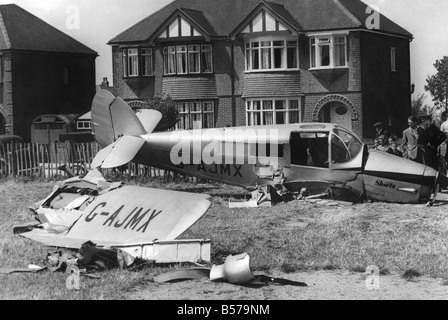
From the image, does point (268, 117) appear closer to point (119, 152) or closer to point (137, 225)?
point (119, 152)

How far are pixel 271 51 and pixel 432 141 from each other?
2232cm

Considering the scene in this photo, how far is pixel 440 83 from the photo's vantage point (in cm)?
4278

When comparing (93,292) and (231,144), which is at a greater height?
(231,144)

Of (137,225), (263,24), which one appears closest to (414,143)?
(137,225)

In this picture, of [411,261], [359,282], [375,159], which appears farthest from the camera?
[375,159]

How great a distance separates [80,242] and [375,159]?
822 centimetres

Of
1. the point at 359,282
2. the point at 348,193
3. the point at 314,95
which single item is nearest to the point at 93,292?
the point at 359,282

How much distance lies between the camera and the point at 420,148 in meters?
18.5

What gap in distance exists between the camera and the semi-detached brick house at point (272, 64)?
39281 millimetres

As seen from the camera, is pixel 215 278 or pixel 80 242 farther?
pixel 80 242

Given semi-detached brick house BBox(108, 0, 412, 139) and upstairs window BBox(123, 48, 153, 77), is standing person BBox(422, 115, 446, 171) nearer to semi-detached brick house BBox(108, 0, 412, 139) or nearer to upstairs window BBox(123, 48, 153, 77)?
semi-detached brick house BBox(108, 0, 412, 139)

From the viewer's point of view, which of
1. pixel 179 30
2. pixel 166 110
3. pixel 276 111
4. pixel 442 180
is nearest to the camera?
pixel 442 180

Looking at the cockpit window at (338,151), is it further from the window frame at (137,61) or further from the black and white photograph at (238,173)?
the window frame at (137,61)

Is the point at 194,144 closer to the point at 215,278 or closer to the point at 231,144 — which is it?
the point at 231,144
